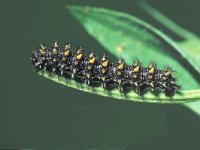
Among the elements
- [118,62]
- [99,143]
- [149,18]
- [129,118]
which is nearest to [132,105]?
[129,118]

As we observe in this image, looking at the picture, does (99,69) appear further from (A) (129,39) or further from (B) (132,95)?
(B) (132,95)

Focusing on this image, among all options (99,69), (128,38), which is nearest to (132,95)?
(99,69)

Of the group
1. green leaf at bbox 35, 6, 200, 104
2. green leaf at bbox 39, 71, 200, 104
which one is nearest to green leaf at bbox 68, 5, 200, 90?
green leaf at bbox 35, 6, 200, 104

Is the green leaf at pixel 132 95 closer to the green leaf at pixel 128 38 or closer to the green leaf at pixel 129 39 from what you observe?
the green leaf at pixel 128 38

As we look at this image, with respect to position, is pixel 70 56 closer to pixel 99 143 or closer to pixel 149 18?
pixel 99 143

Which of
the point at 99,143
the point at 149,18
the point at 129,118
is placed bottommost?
the point at 99,143

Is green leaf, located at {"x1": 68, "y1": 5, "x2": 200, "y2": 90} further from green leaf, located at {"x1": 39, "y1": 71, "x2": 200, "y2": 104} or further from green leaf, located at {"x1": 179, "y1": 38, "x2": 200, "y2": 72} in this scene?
green leaf, located at {"x1": 39, "y1": 71, "x2": 200, "y2": 104}

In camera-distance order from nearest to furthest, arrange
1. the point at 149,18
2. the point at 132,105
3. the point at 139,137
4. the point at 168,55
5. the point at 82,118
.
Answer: the point at 168,55 → the point at 82,118 → the point at 139,137 → the point at 132,105 → the point at 149,18
